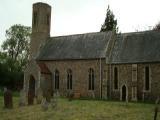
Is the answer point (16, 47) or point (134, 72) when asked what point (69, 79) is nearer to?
point (134, 72)

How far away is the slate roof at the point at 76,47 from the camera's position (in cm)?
4128

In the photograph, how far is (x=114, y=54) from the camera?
3975cm

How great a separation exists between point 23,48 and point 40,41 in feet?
86.8

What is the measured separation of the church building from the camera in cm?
3631

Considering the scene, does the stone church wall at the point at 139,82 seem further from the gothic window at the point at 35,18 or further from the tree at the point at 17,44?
the tree at the point at 17,44

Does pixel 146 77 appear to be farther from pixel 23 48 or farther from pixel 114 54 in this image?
pixel 23 48

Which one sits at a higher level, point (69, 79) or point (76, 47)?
point (76, 47)

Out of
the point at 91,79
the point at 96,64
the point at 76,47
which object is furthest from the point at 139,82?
the point at 76,47

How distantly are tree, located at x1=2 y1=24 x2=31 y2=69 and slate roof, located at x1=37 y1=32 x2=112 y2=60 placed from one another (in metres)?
26.5

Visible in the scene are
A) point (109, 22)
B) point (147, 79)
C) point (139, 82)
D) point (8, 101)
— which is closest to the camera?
point (8, 101)

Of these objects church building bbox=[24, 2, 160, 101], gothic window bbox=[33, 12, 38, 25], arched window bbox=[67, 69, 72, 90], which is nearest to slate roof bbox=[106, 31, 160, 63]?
church building bbox=[24, 2, 160, 101]

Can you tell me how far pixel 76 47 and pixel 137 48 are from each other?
931 cm

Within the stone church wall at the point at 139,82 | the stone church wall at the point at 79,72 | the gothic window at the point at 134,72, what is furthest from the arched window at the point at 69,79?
the gothic window at the point at 134,72

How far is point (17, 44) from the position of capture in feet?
242
